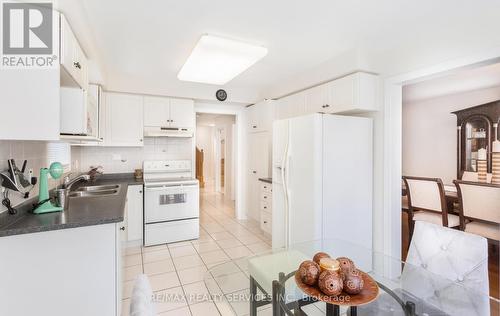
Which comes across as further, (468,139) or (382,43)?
(468,139)

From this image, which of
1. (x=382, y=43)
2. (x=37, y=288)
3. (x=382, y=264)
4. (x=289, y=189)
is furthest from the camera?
(x=289, y=189)

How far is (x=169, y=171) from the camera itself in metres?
3.98

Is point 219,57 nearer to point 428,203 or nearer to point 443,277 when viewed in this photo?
point 443,277

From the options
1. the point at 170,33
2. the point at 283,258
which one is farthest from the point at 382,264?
the point at 170,33

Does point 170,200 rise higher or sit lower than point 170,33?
lower

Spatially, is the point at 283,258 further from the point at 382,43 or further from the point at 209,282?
the point at 382,43

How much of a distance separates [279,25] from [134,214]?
297 cm

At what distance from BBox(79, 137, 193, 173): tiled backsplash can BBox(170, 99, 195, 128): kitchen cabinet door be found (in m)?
0.37

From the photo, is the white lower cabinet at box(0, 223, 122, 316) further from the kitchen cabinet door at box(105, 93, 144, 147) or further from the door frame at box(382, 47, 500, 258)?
the door frame at box(382, 47, 500, 258)

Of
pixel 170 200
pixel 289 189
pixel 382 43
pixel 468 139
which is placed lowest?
pixel 170 200

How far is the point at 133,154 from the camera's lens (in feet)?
12.7

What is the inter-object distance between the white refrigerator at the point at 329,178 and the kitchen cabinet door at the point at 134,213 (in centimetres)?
205

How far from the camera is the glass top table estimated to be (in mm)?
1283

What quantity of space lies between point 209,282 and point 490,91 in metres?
5.10
